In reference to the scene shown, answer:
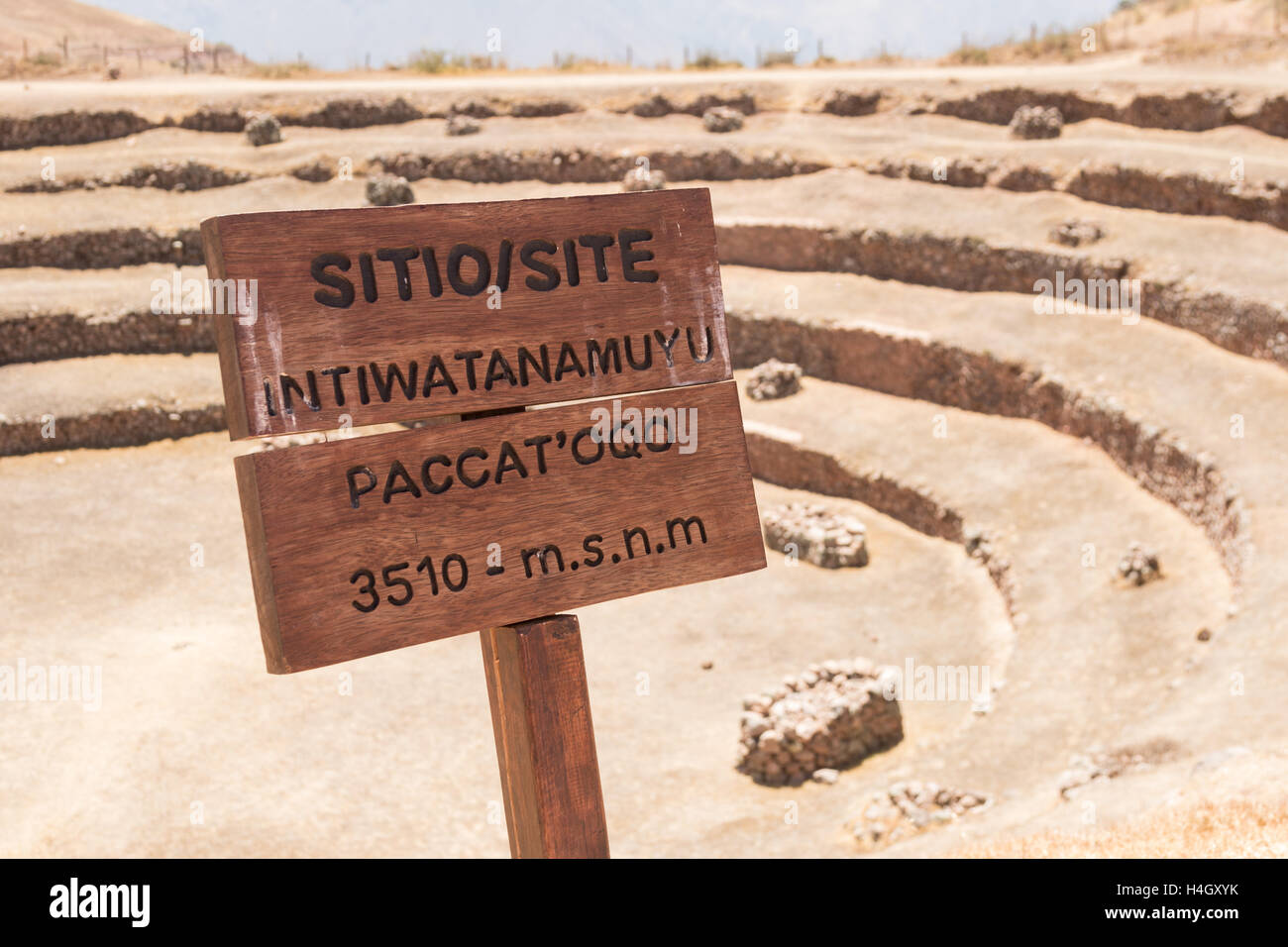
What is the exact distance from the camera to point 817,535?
17672 mm

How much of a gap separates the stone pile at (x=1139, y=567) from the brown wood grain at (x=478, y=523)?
1177cm

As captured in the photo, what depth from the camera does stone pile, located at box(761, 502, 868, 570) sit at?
1755 cm

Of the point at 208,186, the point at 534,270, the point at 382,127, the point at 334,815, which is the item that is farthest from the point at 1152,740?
the point at 382,127

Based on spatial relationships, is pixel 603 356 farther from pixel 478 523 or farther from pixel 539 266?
pixel 478 523

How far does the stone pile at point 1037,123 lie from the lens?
84.6 feet

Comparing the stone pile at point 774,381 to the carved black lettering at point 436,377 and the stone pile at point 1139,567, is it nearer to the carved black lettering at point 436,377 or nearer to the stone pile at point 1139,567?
the stone pile at point 1139,567

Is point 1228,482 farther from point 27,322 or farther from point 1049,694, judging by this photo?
point 27,322

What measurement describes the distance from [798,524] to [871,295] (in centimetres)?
679

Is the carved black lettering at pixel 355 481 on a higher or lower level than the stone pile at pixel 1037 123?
lower

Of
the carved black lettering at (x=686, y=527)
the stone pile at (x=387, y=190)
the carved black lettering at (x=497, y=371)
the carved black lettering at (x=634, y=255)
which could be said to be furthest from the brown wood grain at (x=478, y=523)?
the stone pile at (x=387, y=190)

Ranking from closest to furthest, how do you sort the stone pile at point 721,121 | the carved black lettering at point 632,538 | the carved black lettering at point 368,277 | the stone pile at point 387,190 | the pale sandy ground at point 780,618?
the carved black lettering at point 368,277, the carved black lettering at point 632,538, the pale sandy ground at point 780,618, the stone pile at point 387,190, the stone pile at point 721,121

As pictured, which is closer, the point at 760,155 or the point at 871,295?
the point at 871,295

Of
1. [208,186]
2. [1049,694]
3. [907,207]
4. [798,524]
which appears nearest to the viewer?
[1049,694]

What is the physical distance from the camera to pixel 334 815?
11062mm
